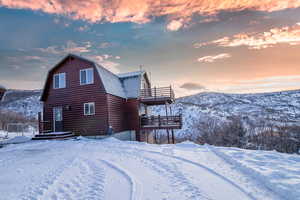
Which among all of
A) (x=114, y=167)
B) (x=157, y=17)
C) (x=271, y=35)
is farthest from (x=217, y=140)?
(x=114, y=167)

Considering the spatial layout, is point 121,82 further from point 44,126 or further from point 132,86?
point 44,126

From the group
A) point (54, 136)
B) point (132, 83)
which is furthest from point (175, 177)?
point (132, 83)

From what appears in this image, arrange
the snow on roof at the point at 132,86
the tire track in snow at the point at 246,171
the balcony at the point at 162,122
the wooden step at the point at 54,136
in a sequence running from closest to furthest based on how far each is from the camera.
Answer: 1. the tire track in snow at the point at 246,171
2. the wooden step at the point at 54,136
3. the balcony at the point at 162,122
4. the snow on roof at the point at 132,86

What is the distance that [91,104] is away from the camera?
13680 mm

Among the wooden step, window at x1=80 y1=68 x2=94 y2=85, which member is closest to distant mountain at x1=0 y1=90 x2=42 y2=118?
the wooden step

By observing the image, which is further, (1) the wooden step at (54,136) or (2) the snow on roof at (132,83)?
(2) the snow on roof at (132,83)

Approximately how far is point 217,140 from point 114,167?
Answer: 13.2 meters

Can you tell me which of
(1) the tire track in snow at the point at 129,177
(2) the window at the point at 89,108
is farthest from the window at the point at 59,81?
(1) the tire track in snow at the point at 129,177

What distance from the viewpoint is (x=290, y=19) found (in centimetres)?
945

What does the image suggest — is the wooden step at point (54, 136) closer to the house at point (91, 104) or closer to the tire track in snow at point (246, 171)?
the house at point (91, 104)

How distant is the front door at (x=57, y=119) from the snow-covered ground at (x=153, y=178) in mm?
8883

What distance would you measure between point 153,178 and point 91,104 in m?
10.8

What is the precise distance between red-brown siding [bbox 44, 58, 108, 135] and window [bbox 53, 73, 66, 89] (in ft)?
1.00

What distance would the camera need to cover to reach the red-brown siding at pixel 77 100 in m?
13.3
